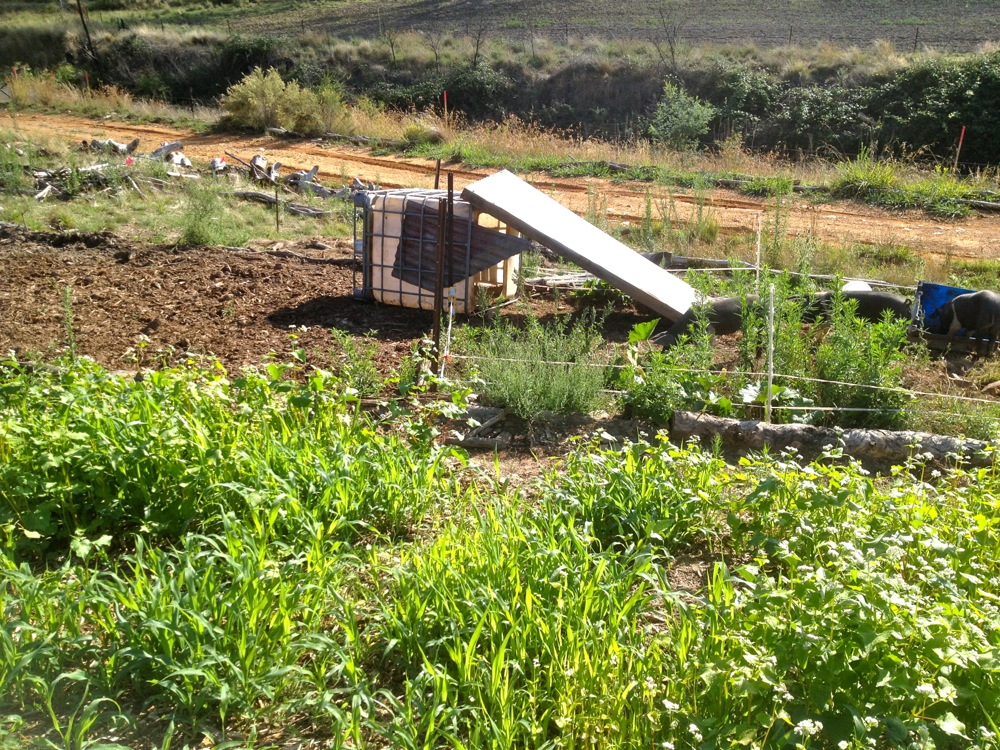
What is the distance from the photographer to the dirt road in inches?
457

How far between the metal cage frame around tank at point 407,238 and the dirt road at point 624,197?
3701mm

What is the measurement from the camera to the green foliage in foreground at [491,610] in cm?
264

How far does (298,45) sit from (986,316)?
31.3m

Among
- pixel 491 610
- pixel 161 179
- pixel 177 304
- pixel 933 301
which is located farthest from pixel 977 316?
pixel 161 179

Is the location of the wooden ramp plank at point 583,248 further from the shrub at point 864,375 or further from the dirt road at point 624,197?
the dirt road at point 624,197

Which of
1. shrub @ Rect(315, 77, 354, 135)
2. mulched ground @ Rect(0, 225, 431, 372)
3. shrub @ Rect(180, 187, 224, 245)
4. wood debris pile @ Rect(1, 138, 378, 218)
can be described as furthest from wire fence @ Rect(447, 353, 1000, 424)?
shrub @ Rect(315, 77, 354, 135)

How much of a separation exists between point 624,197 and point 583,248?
771 centimetres

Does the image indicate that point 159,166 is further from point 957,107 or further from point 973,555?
point 957,107

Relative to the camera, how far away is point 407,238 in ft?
24.5

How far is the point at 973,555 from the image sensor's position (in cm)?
335

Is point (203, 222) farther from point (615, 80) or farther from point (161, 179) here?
point (615, 80)

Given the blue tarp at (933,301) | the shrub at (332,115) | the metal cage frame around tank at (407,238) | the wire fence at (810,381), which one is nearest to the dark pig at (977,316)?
the blue tarp at (933,301)

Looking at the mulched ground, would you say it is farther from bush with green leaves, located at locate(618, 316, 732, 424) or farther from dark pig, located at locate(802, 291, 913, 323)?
dark pig, located at locate(802, 291, 913, 323)

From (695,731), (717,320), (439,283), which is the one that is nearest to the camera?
(695,731)
